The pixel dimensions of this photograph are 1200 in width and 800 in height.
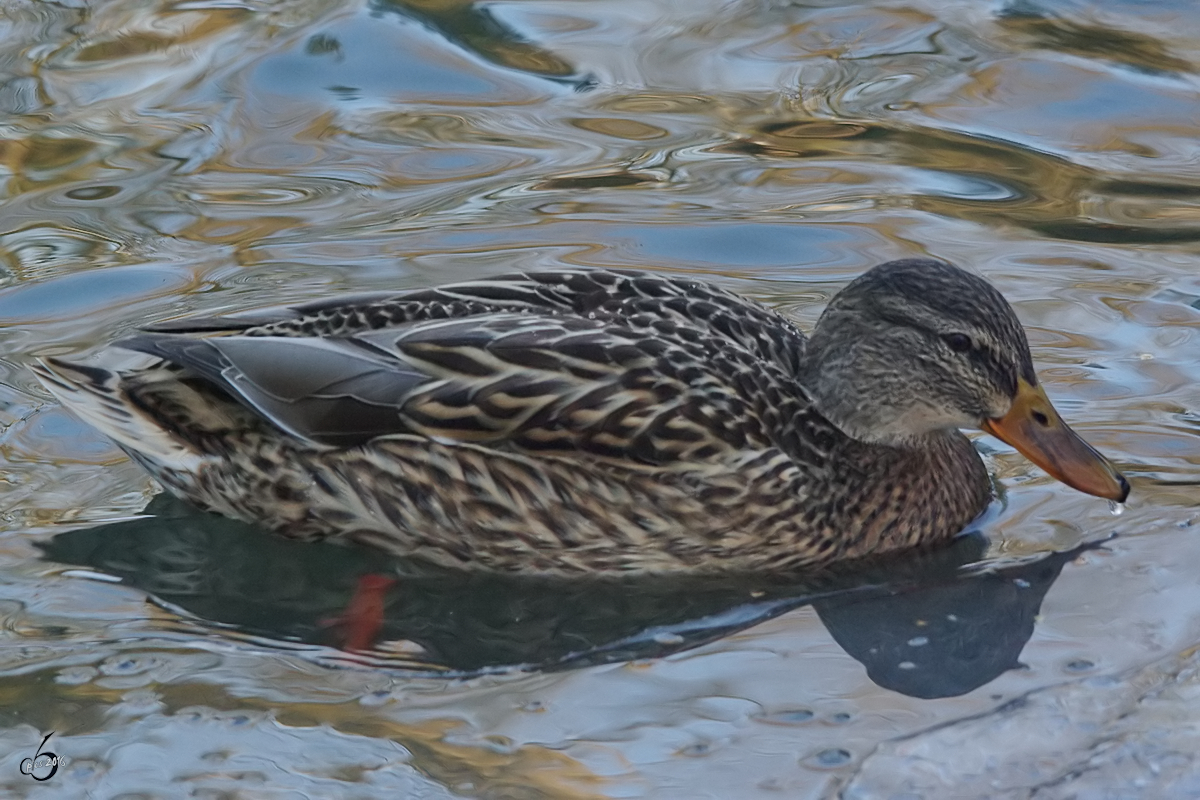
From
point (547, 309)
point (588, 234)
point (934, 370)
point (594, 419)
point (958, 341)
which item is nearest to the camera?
point (594, 419)

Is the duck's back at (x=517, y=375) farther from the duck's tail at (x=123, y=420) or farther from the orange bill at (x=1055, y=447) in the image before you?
the orange bill at (x=1055, y=447)

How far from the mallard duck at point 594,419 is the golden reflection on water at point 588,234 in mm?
385

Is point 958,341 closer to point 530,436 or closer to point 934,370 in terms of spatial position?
point 934,370

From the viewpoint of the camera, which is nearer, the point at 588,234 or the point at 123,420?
the point at 123,420

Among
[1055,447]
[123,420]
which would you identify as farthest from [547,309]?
[1055,447]

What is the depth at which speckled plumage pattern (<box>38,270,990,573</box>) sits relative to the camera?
5695 millimetres

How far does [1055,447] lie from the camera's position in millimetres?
5785

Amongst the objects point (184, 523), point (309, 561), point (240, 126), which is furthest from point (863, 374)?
point (240, 126)

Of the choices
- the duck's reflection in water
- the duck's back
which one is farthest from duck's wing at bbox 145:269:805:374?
the duck's reflection in water

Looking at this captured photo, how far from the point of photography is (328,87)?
9617 millimetres

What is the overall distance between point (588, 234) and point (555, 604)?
9.17 ft

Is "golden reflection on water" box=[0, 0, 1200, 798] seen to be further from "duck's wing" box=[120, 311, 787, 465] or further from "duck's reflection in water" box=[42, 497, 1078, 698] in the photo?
"duck's wing" box=[120, 311, 787, 465]

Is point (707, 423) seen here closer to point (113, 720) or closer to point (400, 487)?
point (400, 487)

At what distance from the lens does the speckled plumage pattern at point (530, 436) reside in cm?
570
